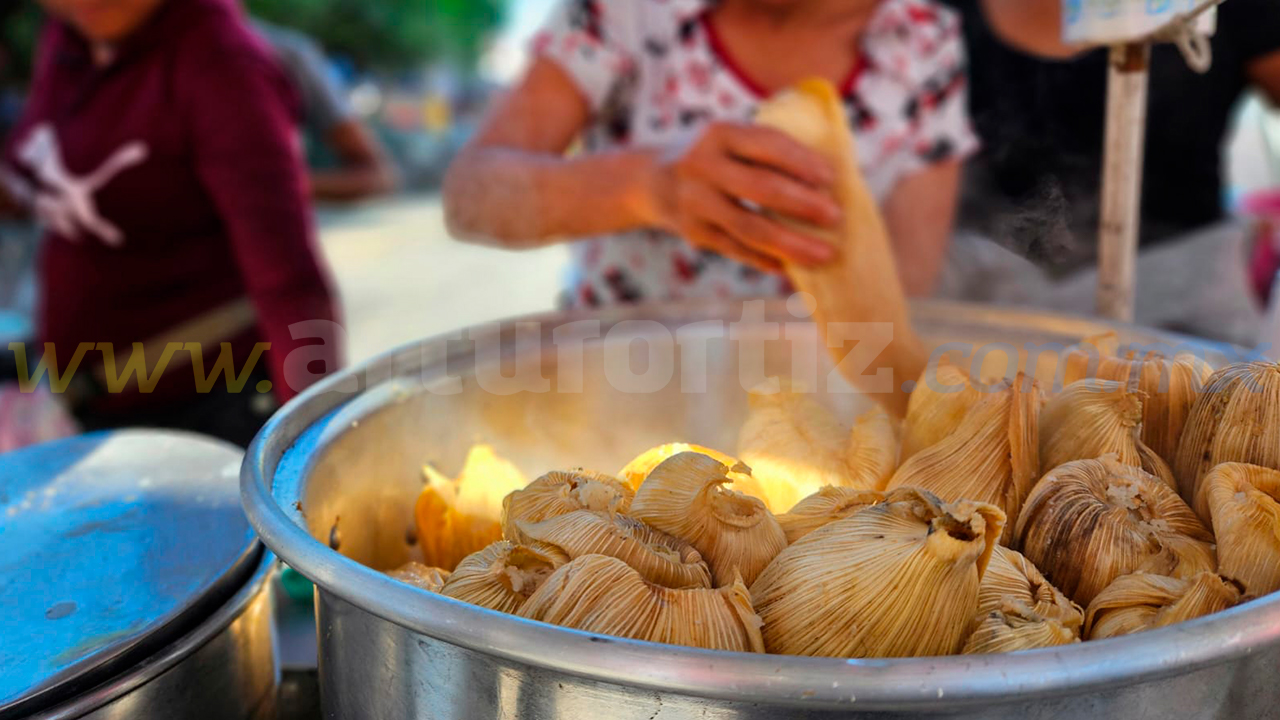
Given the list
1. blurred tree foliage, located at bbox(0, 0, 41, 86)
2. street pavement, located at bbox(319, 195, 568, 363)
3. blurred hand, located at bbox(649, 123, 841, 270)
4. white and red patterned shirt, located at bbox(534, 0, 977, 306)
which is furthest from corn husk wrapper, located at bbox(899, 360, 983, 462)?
blurred tree foliage, located at bbox(0, 0, 41, 86)

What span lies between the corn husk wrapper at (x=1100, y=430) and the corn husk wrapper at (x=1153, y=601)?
0.13 metres

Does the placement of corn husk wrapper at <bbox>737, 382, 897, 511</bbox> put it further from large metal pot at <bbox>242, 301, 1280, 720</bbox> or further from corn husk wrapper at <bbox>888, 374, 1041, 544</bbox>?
large metal pot at <bbox>242, 301, 1280, 720</bbox>

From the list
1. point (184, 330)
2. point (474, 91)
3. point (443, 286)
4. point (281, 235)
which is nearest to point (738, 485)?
point (281, 235)

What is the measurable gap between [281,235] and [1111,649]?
4.64ft

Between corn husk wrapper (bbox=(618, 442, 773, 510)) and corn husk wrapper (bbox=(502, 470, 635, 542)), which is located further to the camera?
corn husk wrapper (bbox=(618, 442, 773, 510))

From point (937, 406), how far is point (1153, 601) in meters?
0.23

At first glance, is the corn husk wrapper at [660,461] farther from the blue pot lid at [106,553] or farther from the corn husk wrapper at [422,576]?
the blue pot lid at [106,553]

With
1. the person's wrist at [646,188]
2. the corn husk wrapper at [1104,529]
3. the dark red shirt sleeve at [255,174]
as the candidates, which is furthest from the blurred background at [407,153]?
the corn husk wrapper at [1104,529]

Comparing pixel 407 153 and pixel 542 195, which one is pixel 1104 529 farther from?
pixel 407 153

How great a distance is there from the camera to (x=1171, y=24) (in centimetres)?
82

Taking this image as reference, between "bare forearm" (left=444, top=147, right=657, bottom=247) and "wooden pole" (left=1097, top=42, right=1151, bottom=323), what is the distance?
46 cm

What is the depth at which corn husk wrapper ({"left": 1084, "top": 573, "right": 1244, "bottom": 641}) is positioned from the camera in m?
0.51

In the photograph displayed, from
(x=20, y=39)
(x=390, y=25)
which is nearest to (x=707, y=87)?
(x=20, y=39)

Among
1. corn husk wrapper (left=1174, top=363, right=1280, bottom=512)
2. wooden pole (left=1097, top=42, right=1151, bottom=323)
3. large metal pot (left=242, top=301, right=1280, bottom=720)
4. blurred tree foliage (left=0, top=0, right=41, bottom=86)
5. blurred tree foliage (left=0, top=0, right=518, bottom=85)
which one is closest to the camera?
large metal pot (left=242, top=301, right=1280, bottom=720)
